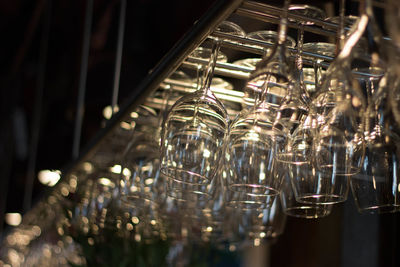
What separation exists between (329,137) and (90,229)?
144cm

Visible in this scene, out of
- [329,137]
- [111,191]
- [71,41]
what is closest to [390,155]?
[329,137]

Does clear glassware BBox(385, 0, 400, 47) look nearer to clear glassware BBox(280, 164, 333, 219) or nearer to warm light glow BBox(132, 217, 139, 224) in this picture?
clear glassware BBox(280, 164, 333, 219)

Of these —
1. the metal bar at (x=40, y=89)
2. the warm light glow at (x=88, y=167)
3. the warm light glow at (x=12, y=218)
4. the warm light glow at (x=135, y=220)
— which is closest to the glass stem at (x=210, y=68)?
the warm light glow at (x=135, y=220)

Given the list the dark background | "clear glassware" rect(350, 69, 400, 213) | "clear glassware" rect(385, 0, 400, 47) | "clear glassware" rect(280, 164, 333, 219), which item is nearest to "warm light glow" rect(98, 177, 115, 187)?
the dark background

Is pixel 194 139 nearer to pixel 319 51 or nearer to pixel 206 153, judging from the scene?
pixel 206 153

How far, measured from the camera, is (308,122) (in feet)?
2.57

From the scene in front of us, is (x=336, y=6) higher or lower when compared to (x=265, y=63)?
higher

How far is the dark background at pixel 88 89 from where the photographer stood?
6.59ft

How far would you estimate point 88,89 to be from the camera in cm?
268

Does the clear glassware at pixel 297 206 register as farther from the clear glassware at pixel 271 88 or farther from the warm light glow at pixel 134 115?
the warm light glow at pixel 134 115

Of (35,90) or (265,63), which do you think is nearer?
(265,63)

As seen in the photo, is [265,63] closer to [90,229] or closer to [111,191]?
[111,191]

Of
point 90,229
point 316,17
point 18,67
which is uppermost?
point 18,67

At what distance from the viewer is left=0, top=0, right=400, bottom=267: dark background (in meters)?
2.01
